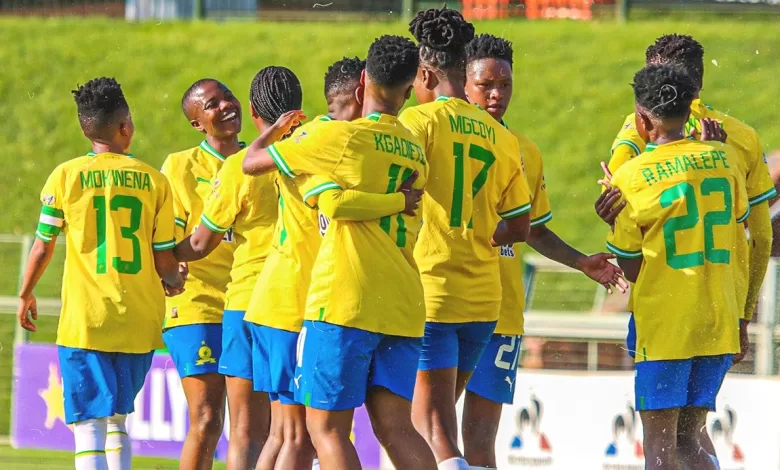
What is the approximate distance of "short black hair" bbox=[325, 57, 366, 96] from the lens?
217 inches

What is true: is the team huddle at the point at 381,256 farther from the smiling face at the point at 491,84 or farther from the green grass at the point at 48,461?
the green grass at the point at 48,461

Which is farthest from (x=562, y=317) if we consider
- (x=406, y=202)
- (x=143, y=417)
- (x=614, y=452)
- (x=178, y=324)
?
(x=406, y=202)

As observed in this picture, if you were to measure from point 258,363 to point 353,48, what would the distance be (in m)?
15.1

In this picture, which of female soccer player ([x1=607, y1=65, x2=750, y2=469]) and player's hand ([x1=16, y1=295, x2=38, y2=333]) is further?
player's hand ([x1=16, y1=295, x2=38, y2=333])

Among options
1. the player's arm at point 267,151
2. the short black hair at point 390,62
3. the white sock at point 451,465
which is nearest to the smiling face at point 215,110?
the player's arm at point 267,151

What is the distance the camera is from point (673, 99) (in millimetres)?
5555

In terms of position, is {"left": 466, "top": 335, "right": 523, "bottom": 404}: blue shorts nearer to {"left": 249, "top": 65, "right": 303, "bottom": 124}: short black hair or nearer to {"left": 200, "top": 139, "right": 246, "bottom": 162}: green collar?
{"left": 249, "top": 65, "right": 303, "bottom": 124}: short black hair

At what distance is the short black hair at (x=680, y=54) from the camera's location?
6238 millimetres

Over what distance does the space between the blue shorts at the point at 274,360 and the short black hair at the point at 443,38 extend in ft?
4.66

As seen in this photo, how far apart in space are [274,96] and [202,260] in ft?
3.58

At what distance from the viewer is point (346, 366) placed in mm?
4801

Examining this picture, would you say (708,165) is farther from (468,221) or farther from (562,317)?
(562,317)

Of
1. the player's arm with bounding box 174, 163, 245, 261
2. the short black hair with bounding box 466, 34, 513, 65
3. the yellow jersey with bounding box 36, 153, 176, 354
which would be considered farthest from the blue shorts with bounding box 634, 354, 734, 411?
the yellow jersey with bounding box 36, 153, 176, 354

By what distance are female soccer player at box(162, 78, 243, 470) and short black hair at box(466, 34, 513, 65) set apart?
4.42ft
